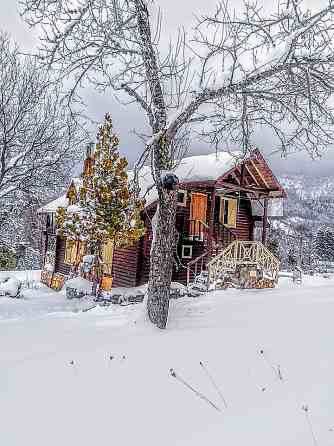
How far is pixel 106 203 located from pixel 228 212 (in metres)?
7.28

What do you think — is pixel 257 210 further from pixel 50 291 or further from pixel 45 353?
pixel 45 353

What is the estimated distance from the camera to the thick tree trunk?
672cm

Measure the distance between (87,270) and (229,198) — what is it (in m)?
8.03

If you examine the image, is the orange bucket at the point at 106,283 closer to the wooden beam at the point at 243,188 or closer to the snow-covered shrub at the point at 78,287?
the snow-covered shrub at the point at 78,287

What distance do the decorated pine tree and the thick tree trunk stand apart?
7.65m

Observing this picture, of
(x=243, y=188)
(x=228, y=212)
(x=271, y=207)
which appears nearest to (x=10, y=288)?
(x=228, y=212)

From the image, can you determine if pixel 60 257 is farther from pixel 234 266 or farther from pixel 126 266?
pixel 234 266

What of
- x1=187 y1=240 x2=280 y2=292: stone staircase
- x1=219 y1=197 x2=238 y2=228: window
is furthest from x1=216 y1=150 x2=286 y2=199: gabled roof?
x1=187 y1=240 x2=280 y2=292: stone staircase

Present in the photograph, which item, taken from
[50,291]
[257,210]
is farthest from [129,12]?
→ [50,291]

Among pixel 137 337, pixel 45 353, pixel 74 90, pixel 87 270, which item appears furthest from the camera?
pixel 87 270

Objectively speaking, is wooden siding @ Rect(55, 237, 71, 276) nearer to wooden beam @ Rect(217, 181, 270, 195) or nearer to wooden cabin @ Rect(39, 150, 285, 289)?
wooden cabin @ Rect(39, 150, 285, 289)

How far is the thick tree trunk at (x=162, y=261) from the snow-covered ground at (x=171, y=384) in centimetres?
35

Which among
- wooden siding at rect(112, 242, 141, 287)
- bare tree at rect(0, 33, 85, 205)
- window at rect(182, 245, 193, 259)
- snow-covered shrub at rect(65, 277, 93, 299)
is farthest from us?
window at rect(182, 245, 193, 259)

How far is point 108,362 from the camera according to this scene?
4566mm
